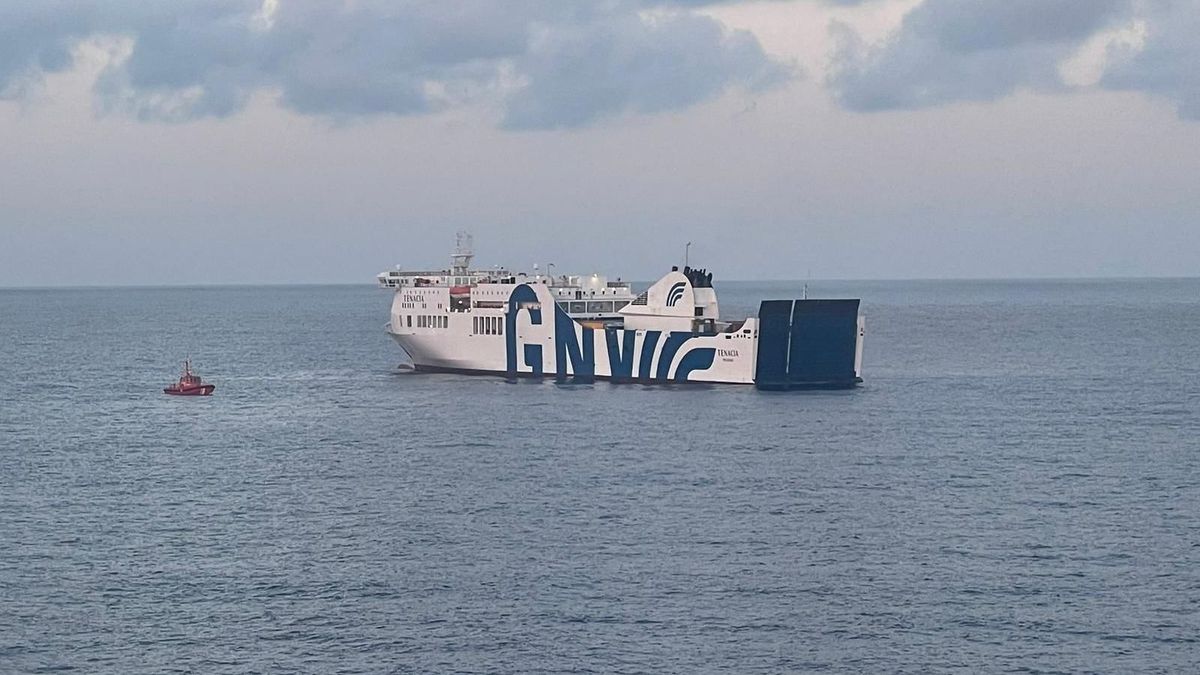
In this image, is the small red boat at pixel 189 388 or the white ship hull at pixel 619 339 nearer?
the white ship hull at pixel 619 339

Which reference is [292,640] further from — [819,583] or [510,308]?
[510,308]

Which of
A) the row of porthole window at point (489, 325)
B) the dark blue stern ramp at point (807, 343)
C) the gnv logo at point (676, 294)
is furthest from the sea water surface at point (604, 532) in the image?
the row of porthole window at point (489, 325)

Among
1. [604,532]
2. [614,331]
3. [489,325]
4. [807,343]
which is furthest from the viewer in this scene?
[489,325]

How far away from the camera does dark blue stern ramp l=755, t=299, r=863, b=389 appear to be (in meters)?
80.1

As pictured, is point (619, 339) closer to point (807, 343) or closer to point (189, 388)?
point (807, 343)

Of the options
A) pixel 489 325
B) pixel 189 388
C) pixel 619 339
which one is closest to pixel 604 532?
pixel 619 339

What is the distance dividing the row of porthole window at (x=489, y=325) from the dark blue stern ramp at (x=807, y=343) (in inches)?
726

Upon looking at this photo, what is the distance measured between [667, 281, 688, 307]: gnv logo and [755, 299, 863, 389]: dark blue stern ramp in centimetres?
686

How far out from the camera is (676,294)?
86.8 m

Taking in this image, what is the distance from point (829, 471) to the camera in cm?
5616

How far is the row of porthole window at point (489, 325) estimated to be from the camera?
92.7 metres

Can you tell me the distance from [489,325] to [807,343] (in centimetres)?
2192

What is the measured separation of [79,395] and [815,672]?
224 feet

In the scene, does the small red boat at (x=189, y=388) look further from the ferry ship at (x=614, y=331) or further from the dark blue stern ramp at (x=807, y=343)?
the dark blue stern ramp at (x=807, y=343)
